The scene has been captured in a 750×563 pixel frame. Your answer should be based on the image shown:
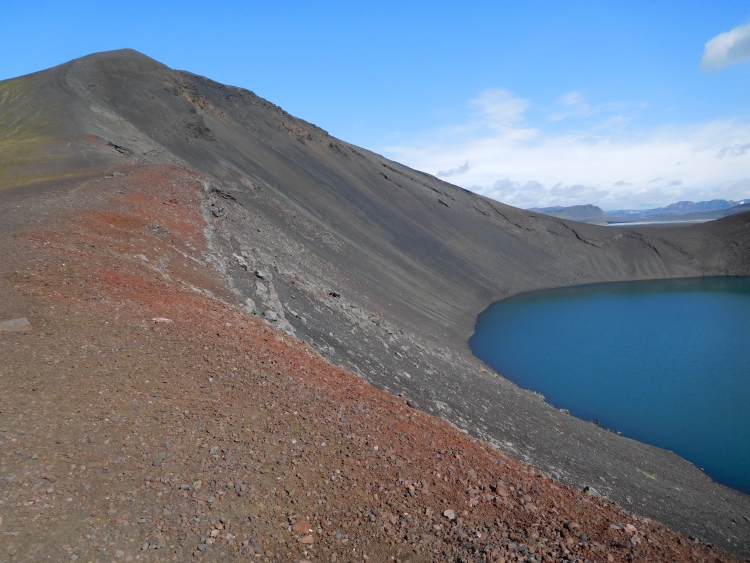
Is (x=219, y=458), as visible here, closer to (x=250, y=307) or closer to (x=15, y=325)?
(x=15, y=325)

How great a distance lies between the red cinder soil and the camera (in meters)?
6.25

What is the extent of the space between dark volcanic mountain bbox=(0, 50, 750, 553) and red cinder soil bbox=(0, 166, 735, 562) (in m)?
4.43

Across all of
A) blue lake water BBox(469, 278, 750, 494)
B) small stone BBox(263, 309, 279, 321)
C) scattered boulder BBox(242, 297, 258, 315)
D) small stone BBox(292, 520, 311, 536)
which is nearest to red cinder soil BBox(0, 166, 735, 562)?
small stone BBox(292, 520, 311, 536)

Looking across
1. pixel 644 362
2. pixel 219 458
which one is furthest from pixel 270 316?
pixel 644 362

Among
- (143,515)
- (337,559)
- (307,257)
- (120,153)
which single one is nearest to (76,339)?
(143,515)

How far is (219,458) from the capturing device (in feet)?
24.8

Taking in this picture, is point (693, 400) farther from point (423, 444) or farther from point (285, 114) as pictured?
point (285, 114)

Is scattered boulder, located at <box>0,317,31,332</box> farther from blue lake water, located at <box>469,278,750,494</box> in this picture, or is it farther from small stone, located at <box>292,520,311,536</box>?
blue lake water, located at <box>469,278,750,494</box>

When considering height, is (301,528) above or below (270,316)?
below

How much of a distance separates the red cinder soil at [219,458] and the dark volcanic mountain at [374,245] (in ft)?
14.5

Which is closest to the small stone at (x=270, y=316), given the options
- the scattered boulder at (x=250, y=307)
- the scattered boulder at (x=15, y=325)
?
the scattered boulder at (x=250, y=307)

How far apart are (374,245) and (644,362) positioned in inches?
998

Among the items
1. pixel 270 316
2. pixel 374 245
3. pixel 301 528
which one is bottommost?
pixel 301 528

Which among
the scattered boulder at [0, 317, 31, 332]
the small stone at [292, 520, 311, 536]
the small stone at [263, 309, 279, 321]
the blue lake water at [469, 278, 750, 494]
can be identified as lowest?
the blue lake water at [469, 278, 750, 494]
